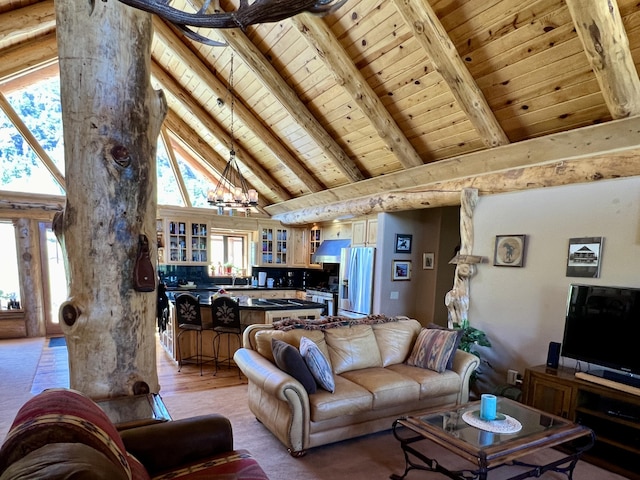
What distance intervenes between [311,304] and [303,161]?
2.60m

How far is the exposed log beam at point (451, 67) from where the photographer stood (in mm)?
2875

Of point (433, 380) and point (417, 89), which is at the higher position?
point (417, 89)

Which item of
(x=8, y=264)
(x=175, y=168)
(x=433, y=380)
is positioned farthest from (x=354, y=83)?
(x=8, y=264)

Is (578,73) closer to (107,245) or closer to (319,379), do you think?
(319,379)

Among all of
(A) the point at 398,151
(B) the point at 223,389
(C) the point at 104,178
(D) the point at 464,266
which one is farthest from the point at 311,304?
(C) the point at 104,178

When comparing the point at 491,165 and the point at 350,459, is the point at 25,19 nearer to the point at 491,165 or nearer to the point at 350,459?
the point at 491,165

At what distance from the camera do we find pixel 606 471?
2.61 metres

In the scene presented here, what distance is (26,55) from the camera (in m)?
4.83

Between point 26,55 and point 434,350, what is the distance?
6.69m

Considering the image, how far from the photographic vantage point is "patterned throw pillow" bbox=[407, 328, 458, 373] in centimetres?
328

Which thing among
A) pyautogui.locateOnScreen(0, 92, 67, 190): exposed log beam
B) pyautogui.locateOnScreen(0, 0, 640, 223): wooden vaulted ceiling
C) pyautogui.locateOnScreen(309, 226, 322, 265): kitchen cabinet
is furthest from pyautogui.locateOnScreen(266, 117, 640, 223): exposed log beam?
pyautogui.locateOnScreen(0, 92, 67, 190): exposed log beam

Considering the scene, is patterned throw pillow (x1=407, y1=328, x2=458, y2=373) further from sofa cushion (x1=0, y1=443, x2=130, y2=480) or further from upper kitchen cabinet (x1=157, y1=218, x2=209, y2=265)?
upper kitchen cabinet (x1=157, y1=218, x2=209, y2=265)

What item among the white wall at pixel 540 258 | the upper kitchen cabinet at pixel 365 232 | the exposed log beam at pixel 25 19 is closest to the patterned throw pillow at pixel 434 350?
the white wall at pixel 540 258

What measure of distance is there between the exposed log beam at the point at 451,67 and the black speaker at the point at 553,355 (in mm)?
2043
